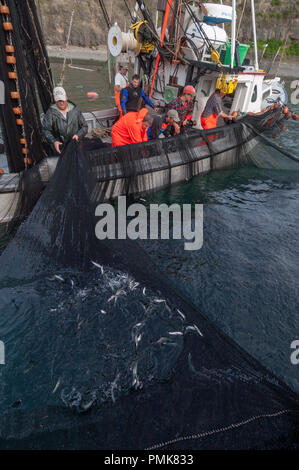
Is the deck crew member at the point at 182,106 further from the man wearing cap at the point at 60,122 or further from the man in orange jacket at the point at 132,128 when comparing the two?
the man wearing cap at the point at 60,122

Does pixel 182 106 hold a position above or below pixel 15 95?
below

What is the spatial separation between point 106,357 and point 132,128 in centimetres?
501

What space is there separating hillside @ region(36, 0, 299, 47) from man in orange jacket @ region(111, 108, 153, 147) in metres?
49.4

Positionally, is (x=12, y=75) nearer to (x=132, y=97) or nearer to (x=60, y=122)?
(x=60, y=122)

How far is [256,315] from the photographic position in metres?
4.55

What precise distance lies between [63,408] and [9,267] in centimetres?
226

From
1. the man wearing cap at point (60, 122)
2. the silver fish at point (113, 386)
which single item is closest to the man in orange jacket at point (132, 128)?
the man wearing cap at point (60, 122)

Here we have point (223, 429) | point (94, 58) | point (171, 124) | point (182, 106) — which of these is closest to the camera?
point (223, 429)

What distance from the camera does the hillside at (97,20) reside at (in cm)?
4522

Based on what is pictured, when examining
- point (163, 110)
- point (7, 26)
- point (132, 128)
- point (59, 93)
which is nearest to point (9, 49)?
point (7, 26)

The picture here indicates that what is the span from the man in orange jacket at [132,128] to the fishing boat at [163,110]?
0.33 meters

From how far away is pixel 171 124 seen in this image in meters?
7.87

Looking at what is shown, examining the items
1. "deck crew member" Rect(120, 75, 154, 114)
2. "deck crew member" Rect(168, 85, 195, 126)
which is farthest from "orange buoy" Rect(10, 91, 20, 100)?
"deck crew member" Rect(120, 75, 154, 114)

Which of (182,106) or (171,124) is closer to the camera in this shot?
(171,124)
